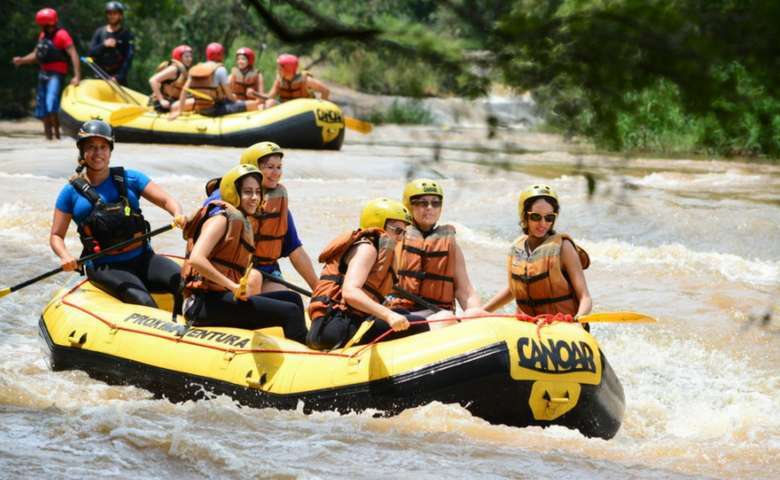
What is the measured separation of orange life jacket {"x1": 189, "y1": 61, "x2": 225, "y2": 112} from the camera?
15539mm

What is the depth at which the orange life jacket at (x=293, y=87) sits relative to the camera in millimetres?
16594

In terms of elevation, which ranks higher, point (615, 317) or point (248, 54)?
point (248, 54)

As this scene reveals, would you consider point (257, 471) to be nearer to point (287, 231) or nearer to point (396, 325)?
point (396, 325)

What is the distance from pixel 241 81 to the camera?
16.5 m

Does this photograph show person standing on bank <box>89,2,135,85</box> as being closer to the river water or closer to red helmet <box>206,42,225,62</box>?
red helmet <box>206,42,225,62</box>

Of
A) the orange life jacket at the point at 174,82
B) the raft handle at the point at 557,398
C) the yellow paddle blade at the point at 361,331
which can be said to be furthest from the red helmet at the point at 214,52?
the raft handle at the point at 557,398

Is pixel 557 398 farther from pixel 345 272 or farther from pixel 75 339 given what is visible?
pixel 75 339

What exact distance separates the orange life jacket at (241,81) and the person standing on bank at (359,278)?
10.8 m

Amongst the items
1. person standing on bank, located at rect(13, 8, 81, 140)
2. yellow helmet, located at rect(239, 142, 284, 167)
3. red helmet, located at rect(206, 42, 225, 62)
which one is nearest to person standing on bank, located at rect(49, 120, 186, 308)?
yellow helmet, located at rect(239, 142, 284, 167)

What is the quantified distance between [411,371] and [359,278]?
46 centimetres

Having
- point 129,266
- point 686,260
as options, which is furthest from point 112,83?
point 129,266

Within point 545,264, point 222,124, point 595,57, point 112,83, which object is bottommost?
point 545,264

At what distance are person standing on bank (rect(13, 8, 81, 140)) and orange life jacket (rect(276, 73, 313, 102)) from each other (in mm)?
2564

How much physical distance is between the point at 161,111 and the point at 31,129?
465 centimetres
